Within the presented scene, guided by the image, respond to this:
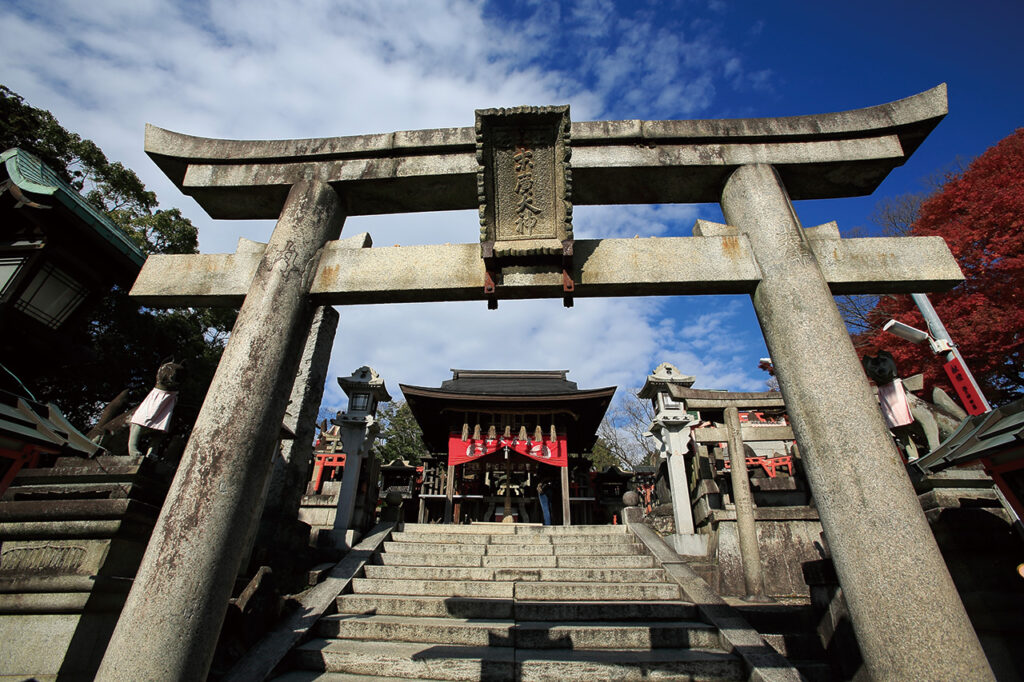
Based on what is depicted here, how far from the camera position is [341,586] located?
5.97 meters

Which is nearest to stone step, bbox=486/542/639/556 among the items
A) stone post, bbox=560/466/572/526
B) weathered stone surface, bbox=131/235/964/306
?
weathered stone surface, bbox=131/235/964/306

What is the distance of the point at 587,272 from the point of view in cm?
383

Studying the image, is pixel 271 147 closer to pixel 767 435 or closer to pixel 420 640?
pixel 420 640

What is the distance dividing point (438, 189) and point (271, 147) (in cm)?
171

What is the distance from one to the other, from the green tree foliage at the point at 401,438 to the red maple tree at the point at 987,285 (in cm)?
2351

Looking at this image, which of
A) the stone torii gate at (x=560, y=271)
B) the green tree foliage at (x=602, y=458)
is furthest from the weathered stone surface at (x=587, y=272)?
the green tree foliage at (x=602, y=458)

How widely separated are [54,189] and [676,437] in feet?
35.4

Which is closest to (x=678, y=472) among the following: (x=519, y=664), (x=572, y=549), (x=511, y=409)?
(x=572, y=549)

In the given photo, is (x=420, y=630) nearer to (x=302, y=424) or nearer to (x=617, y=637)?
(x=617, y=637)

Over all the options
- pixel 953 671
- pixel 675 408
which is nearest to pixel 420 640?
pixel 953 671

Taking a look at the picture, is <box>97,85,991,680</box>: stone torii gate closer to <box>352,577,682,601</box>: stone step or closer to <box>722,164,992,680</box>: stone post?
<box>722,164,992,680</box>: stone post

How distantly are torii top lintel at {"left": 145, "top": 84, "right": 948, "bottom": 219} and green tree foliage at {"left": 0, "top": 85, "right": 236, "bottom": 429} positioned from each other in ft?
22.1

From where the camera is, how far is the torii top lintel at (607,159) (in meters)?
4.17

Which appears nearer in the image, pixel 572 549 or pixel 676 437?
pixel 572 549
